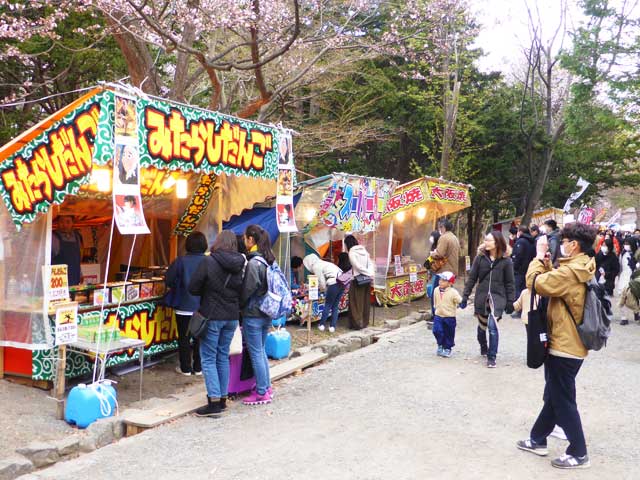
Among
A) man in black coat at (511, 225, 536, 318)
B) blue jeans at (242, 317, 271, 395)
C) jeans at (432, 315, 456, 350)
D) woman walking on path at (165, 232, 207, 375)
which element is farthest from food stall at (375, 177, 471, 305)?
blue jeans at (242, 317, 271, 395)

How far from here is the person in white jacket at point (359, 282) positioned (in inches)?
404

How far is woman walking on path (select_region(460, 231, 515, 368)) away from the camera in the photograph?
7.85 meters

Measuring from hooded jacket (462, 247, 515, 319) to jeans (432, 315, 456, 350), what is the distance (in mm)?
517

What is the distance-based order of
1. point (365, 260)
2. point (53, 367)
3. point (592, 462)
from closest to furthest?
point (592, 462) < point (53, 367) < point (365, 260)

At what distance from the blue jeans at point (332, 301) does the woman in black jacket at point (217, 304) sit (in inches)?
176

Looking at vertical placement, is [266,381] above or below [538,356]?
below

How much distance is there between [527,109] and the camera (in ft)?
70.0

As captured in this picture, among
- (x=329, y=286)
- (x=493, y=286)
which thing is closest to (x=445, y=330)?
(x=493, y=286)

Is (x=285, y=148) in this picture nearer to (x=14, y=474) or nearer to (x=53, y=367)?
(x=53, y=367)

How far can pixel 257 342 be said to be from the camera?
6.11 m

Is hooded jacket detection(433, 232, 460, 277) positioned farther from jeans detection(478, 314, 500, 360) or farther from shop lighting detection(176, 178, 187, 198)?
shop lighting detection(176, 178, 187, 198)

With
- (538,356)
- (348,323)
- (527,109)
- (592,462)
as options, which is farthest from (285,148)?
(527,109)

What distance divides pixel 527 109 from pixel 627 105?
512cm

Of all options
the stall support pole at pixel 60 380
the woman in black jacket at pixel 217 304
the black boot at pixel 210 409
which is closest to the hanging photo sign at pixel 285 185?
the woman in black jacket at pixel 217 304
